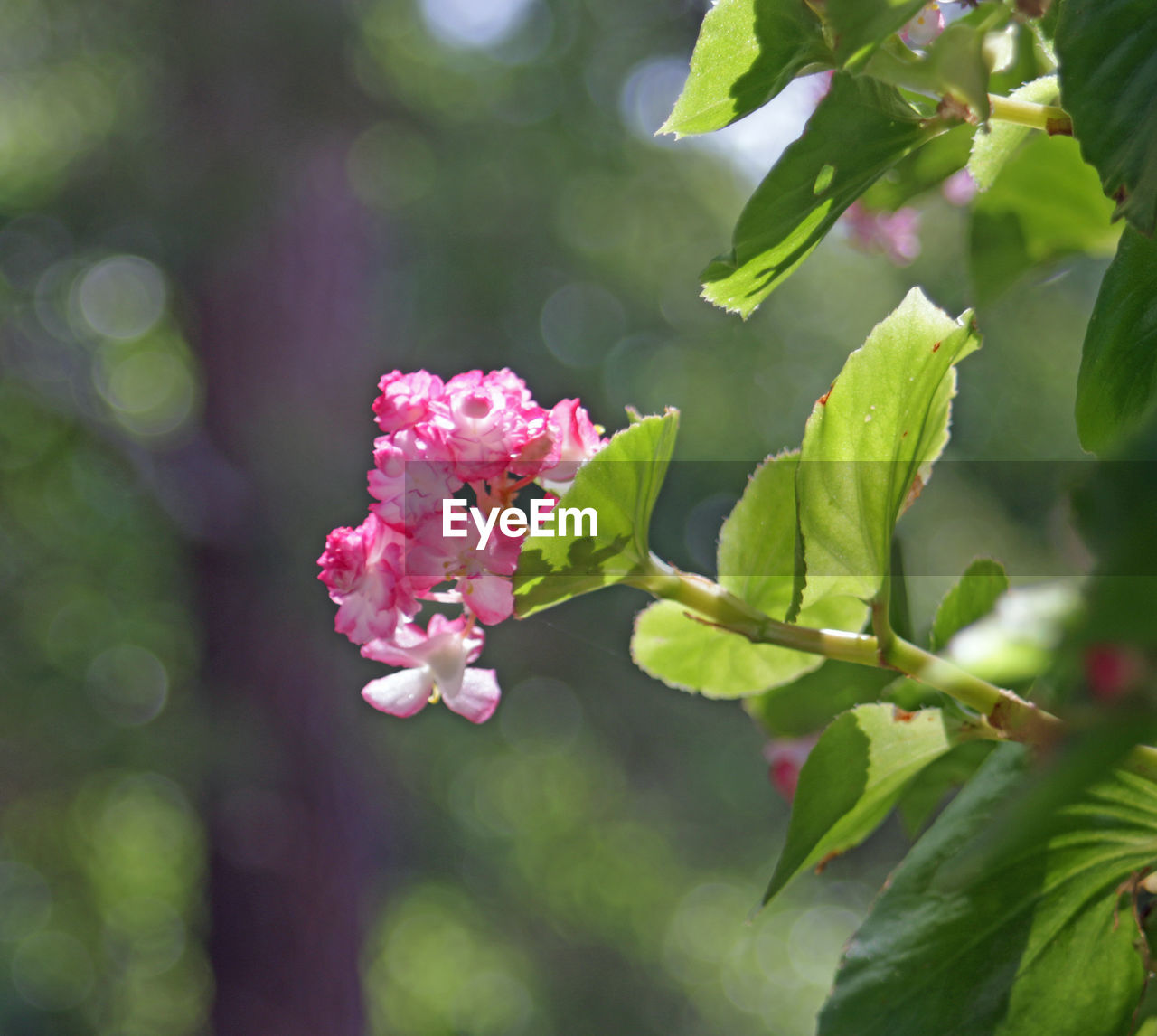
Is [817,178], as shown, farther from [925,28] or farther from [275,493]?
[275,493]

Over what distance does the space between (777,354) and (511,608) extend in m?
4.25

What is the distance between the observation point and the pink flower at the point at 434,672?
32cm

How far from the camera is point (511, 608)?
283 mm

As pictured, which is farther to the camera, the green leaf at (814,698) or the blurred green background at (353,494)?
the blurred green background at (353,494)

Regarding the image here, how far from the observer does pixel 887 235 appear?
570mm

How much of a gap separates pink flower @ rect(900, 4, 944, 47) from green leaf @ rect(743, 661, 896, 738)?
209mm

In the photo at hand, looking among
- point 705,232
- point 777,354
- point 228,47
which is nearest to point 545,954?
point 777,354

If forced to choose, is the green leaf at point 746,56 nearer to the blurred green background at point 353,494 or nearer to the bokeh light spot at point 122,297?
the blurred green background at point 353,494

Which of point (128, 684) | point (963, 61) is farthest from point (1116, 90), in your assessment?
point (128, 684)

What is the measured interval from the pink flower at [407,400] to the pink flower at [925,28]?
162mm

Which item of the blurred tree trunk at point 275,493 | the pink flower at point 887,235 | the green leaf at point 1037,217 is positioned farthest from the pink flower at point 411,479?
the blurred tree trunk at point 275,493

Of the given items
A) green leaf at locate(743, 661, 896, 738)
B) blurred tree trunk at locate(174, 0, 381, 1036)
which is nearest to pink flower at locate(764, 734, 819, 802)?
green leaf at locate(743, 661, 896, 738)

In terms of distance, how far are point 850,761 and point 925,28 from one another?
203 millimetres

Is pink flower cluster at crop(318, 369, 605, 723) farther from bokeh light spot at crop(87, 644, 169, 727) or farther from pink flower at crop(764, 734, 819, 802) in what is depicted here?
bokeh light spot at crop(87, 644, 169, 727)
